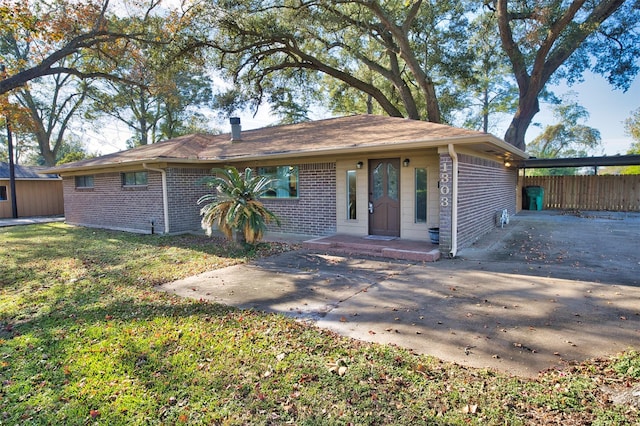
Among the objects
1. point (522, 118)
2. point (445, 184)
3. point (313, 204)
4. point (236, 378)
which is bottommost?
point (236, 378)

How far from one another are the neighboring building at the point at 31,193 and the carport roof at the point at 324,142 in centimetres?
810

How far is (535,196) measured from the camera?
1853 cm

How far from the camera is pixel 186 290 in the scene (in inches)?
233

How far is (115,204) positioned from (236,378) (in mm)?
12759

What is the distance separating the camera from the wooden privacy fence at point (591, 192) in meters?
17.2

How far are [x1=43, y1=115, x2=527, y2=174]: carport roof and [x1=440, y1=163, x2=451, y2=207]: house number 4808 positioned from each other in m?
0.51

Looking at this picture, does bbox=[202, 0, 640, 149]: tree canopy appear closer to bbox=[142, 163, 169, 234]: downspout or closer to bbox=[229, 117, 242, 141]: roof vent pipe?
bbox=[229, 117, 242, 141]: roof vent pipe

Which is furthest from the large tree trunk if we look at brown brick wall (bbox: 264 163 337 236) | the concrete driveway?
brown brick wall (bbox: 264 163 337 236)

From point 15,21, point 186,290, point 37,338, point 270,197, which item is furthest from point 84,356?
point 15,21

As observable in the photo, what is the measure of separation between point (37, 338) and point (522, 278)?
688cm

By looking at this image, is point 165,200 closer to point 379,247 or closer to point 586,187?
point 379,247

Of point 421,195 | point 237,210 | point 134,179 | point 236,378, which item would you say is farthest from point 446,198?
point 134,179

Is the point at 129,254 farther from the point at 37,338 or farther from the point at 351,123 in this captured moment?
the point at 351,123

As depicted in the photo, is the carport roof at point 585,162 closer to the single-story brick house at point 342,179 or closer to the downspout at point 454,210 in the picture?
the single-story brick house at point 342,179
